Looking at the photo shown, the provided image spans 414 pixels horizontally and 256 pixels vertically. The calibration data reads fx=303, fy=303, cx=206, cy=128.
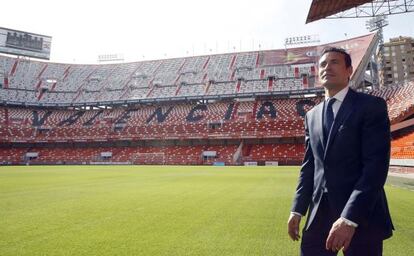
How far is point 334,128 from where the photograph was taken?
240cm

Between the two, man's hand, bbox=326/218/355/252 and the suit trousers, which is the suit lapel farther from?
man's hand, bbox=326/218/355/252

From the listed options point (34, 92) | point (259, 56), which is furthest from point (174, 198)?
point (34, 92)

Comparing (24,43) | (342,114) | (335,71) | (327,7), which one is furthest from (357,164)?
(24,43)

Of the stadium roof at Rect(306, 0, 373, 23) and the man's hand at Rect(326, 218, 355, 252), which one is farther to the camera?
the stadium roof at Rect(306, 0, 373, 23)

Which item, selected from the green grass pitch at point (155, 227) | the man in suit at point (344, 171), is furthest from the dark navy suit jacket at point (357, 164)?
the green grass pitch at point (155, 227)

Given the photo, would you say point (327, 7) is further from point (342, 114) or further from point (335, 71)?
point (342, 114)

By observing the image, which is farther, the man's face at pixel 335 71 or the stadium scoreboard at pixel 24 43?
the stadium scoreboard at pixel 24 43

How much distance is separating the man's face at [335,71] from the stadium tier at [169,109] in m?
40.7

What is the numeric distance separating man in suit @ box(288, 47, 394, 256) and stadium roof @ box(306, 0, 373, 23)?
51.6 feet

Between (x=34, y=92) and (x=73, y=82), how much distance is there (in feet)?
24.7

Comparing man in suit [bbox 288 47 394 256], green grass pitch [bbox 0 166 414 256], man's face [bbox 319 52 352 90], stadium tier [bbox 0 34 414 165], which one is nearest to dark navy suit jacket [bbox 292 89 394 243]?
man in suit [bbox 288 47 394 256]

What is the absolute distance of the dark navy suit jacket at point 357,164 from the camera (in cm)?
212

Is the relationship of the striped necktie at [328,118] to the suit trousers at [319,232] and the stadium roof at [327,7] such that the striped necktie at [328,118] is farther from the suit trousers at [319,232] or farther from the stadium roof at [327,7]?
the stadium roof at [327,7]

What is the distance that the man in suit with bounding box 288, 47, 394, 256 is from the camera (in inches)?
83.2
